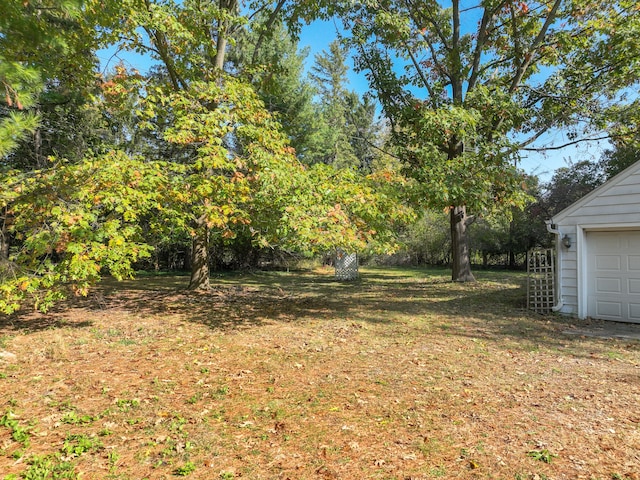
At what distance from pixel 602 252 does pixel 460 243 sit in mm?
5868

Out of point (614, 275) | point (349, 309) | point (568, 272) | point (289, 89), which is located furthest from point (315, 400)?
point (289, 89)

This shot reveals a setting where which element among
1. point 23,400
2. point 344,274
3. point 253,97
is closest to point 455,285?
point 344,274

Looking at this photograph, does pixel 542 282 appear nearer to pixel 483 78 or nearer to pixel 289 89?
pixel 483 78

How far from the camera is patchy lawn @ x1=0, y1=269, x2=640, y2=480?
8.41 feet

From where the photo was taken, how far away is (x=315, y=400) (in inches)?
143

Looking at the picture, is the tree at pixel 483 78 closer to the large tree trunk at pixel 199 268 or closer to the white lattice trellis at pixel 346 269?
the white lattice trellis at pixel 346 269

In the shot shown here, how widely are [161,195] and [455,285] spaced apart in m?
9.86

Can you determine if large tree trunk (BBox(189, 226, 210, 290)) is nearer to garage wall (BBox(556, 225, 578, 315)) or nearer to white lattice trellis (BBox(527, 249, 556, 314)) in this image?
white lattice trellis (BBox(527, 249, 556, 314))

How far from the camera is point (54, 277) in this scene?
502cm

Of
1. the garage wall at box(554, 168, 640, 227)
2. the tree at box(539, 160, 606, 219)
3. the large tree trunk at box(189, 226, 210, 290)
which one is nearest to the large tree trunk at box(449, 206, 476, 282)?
the garage wall at box(554, 168, 640, 227)

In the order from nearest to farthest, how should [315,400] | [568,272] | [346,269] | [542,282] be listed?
[315,400], [568,272], [542,282], [346,269]

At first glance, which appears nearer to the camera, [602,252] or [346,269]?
[602,252]

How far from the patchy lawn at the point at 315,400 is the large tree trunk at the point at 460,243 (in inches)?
254

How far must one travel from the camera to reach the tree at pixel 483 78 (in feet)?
30.1
